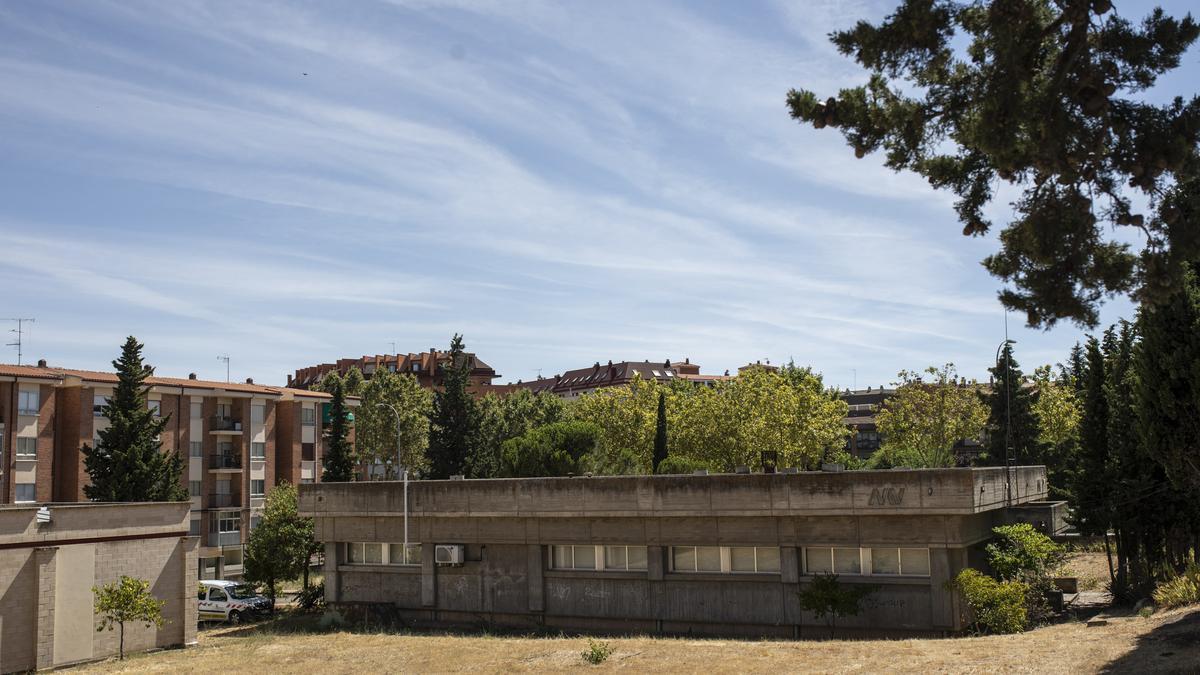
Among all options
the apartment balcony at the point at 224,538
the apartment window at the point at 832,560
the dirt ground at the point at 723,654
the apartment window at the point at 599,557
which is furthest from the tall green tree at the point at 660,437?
the apartment window at the point at 832,560

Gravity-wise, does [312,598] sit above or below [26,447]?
below

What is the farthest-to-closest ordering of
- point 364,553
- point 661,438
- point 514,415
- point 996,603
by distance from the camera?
point 514,415, point 661,438, point 364,553, point 996,603

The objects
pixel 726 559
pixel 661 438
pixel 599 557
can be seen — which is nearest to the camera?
pixel 726 559

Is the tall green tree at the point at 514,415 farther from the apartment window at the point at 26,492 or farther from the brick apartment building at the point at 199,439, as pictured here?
the apartment window at the point at 26,492

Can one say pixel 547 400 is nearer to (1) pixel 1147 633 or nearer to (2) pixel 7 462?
(2) pixel 7 462

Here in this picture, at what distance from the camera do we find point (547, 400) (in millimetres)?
90188

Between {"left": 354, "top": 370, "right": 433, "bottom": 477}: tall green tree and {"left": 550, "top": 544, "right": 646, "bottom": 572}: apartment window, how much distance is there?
5044cm

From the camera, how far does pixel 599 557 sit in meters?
33.1

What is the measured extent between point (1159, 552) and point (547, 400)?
62.9m

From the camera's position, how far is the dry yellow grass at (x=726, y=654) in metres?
19.0

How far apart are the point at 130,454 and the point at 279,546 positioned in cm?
1288

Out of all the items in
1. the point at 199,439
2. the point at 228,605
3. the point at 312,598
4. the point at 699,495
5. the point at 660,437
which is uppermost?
the point at 199,439

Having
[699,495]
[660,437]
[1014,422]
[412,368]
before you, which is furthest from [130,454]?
[412,368]

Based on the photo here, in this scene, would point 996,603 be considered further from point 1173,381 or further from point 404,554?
point 404,554
